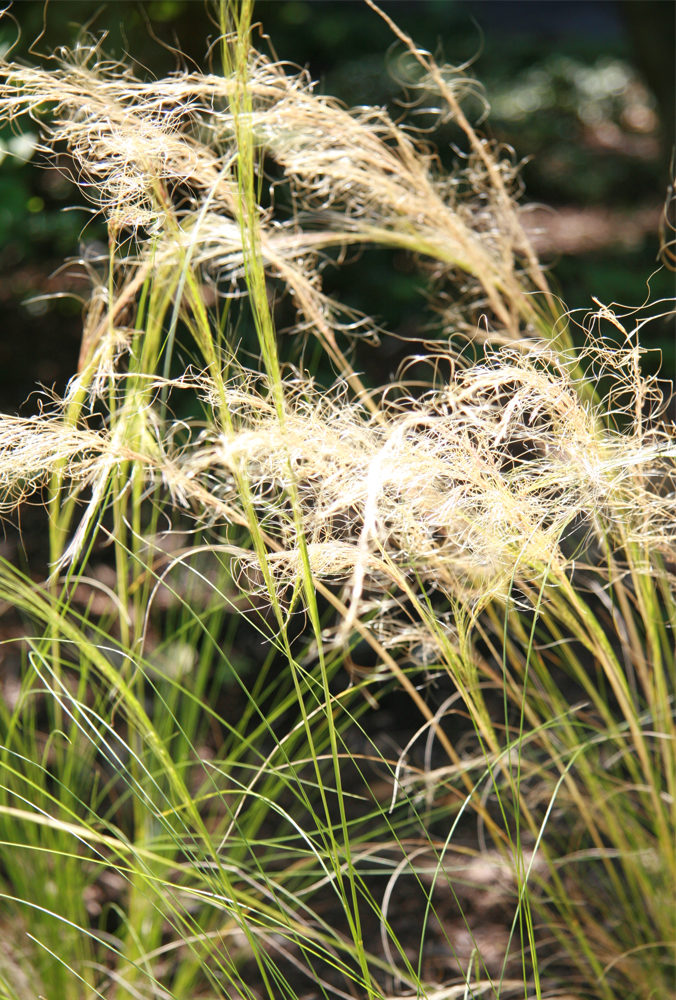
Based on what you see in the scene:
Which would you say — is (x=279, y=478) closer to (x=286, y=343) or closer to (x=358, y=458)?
(x=358, y=458)

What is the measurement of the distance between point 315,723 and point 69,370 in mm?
1830

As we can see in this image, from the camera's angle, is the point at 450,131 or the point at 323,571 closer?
the point at 323,571

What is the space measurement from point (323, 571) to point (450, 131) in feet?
15.3

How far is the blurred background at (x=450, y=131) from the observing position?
6.85 feet

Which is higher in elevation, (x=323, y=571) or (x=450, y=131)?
(x=323, y=571)

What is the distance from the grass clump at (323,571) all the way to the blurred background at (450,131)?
136mm

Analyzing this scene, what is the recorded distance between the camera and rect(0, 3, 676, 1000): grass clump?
795 millimetres

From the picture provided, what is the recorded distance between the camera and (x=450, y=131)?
4.87 meters

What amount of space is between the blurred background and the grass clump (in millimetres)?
136

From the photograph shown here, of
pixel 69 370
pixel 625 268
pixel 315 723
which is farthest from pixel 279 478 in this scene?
pixel 625 268

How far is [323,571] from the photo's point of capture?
81 cm

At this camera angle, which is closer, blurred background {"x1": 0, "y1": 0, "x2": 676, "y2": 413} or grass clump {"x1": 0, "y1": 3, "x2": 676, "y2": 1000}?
grass clump {"x1": 0, "y1": 3, "x2": 676, "y2": 1000}

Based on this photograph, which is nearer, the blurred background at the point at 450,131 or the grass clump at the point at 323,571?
the grass clump at the point at 323,571

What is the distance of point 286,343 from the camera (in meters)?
2.67
